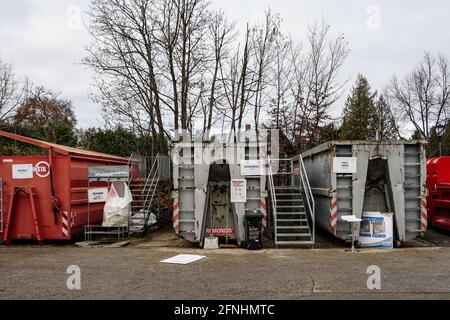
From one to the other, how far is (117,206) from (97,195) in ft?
2.79

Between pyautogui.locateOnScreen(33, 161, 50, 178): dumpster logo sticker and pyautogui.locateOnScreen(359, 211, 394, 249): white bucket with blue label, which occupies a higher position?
pyautogui.locateOnScreen(33, 161, 50, 178): dumpster logo sticker

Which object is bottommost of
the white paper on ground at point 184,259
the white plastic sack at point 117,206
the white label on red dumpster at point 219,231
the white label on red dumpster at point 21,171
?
the white paper on ground at point 184,259

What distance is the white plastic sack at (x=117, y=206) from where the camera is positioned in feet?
41.5

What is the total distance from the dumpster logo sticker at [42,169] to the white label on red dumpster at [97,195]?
1.38 m

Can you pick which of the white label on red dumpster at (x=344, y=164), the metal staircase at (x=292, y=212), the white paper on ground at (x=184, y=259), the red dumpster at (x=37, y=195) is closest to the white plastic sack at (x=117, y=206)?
the red dumpster at (x=37, y=195)

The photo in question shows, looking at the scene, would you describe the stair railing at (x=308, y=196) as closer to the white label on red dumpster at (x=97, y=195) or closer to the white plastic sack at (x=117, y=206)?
the white plastic sack at (x=117, y=206)

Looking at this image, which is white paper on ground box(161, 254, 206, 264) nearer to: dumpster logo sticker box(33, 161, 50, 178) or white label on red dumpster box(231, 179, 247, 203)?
white label on red dumpster box(231, 179, 247, 203)

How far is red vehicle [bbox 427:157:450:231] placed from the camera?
13.3 m

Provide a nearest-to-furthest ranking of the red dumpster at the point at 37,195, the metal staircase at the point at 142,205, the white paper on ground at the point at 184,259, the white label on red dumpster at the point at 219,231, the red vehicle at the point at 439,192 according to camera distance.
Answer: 1. the white paper on ground at the point at 184,259
2. the white label on red dumpster at the point at 219,231
3. the red dumpster at the point at 37,195
4. the red vehicle at the point at 439,192
5. the metal staircase at the point at 142,205

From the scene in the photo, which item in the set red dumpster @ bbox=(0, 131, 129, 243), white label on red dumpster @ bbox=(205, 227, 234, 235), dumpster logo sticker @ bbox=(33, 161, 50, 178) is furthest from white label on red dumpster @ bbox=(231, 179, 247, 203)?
dumpster logo sticker @ bbox=(33, 161, 50, 178)

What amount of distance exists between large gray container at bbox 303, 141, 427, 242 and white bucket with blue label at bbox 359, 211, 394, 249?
25 cm

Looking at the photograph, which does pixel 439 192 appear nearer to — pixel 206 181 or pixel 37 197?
pixel 206 181

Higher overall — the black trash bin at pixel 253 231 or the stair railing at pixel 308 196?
the stair railing at pixel 308 196

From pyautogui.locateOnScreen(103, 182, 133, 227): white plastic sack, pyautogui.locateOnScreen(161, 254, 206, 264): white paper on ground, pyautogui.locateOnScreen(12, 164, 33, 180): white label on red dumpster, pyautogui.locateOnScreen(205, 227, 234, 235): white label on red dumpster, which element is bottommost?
pyautogui.locateOnScreen(161, 254, 206, 264): white paper on ground
